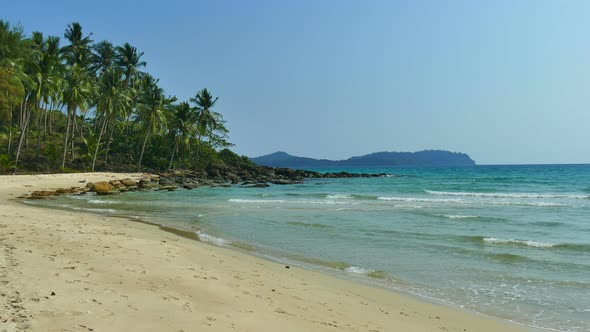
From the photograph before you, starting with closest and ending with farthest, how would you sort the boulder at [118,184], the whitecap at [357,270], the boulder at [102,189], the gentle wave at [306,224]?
the whitecap at [357,270] < the gentle wave at [306,224] < the boulder at [102,189] < the boulder at [118,184]

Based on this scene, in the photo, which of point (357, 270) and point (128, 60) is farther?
point (128, 60)

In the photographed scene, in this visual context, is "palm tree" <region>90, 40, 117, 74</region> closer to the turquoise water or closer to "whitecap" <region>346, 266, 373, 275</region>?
the turquoise water

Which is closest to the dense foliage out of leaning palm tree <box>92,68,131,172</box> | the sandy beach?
leaning palm tree <box>92,68,131,172</box>

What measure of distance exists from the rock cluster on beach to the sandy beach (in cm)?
1862

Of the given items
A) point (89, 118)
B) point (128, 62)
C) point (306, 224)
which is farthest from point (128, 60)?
point (306, 224)

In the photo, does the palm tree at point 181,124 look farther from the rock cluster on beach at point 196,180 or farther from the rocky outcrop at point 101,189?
the rocky outcrop at point 101,189

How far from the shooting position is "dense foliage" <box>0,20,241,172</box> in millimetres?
37562

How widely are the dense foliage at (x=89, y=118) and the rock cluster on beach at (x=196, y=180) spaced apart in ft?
17.7

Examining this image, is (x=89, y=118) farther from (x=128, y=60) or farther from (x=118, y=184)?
(x=118, y=184)

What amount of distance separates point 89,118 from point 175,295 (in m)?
68.2

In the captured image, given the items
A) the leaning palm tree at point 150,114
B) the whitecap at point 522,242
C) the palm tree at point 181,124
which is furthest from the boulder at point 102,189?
the palm tree at point 181,124

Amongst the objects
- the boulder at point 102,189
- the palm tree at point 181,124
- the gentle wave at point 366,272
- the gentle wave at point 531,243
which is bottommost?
the gentle wave at point 366,272

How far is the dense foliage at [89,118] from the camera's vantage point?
123 ft

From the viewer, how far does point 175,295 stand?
5.83 m
